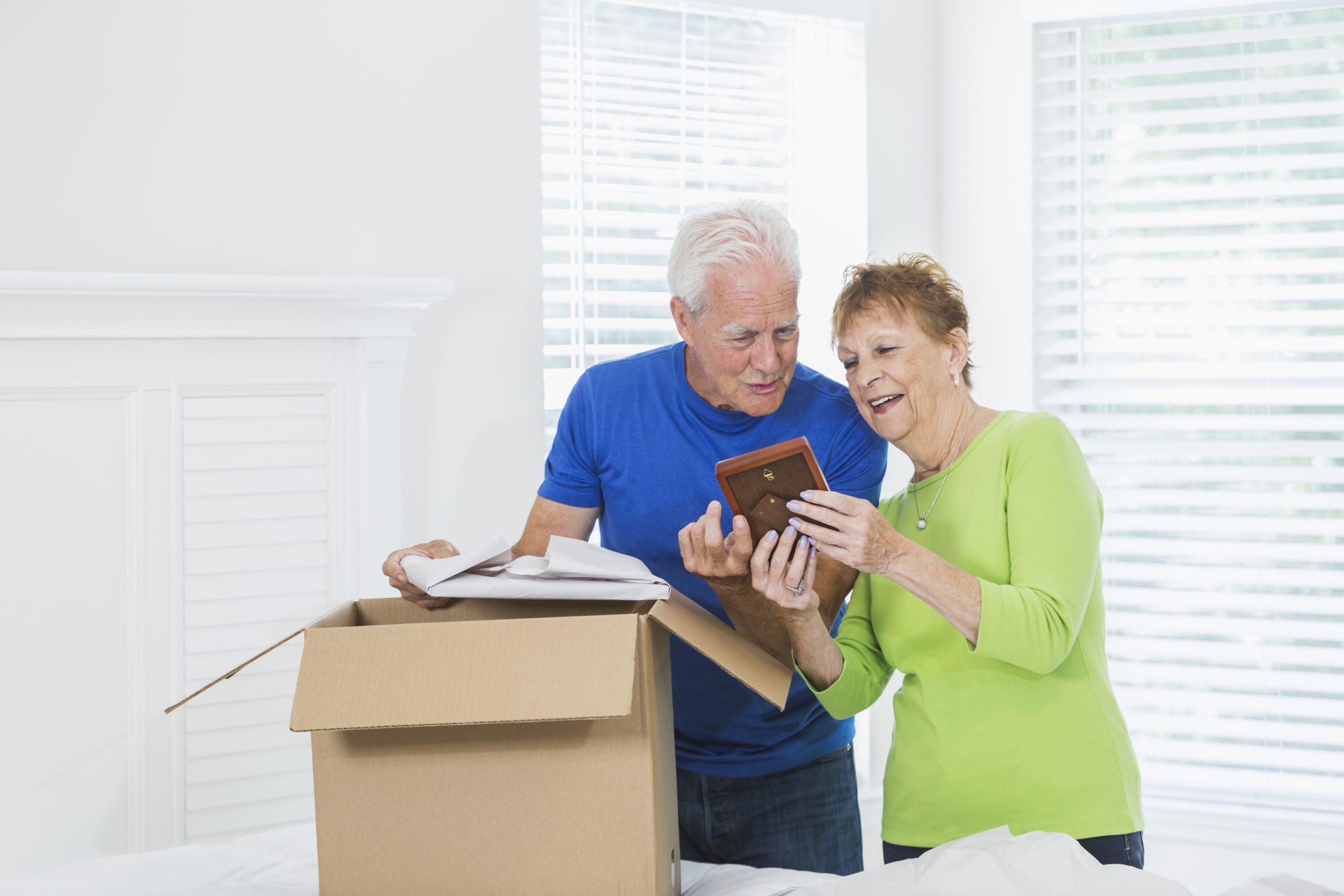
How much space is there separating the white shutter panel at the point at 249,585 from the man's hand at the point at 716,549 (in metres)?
0.89

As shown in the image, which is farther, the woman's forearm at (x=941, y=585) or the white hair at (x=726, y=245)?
the white hair at (x=726, y=245)

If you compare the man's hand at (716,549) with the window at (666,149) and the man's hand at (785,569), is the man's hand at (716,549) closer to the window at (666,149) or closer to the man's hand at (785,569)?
the man's hand at (785,569)

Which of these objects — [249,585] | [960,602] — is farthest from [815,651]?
[249,585]

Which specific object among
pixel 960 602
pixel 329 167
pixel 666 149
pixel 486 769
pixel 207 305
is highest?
pixel 666 149

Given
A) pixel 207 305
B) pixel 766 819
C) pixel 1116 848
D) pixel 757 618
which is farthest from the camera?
pixel 207 305

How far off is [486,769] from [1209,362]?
2.03 m

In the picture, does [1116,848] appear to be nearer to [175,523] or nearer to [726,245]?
[726,245]

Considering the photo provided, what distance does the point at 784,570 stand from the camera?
3.75ft

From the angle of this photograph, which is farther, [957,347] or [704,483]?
[704,483]

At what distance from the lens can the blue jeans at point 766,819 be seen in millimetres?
1439

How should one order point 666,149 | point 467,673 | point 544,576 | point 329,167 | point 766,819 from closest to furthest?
point 467,673 → point 544,576 → point 766,819 → point 329,167 → point 666,149

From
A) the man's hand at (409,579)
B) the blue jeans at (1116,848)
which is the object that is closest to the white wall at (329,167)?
the man's hand at (409,579)

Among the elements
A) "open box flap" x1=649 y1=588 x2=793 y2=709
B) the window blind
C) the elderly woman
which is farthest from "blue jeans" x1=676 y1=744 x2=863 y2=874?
the window blind

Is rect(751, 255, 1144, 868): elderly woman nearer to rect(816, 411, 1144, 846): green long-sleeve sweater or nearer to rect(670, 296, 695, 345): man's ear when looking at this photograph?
rect(816, 411, 1144, 846): green long-sleeve sweater
